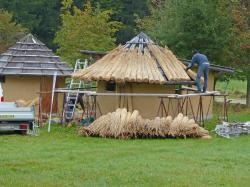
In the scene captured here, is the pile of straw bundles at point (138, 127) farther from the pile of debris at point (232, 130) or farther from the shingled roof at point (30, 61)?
the shingled roof at point (30, 61)

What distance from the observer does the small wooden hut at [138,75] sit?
2630 cm

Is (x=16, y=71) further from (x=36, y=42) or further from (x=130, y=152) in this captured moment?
(x=130, y=152)

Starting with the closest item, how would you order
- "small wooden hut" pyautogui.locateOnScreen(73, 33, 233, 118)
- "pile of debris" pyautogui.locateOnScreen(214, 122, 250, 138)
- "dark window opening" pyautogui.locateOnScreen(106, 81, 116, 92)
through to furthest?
1. "pile of debris" pyautogui.locateOnScreen(214, 122, 250, 138)
2. "small wooden hut" pyautogui.locateOnScreen(73, 33, 233, 118)
3. "dark window opening" pyautogui.locateOnScreen(106, 81, 116, 92)

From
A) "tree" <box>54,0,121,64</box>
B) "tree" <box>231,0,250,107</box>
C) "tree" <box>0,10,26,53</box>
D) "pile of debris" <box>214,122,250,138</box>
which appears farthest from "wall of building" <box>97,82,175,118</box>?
"tree" <box>0,10,26,53</box>

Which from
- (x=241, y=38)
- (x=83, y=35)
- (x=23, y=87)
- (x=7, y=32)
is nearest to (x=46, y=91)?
(x=23, y=87)

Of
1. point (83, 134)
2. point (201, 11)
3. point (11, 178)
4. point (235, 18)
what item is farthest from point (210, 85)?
point (11, 178)

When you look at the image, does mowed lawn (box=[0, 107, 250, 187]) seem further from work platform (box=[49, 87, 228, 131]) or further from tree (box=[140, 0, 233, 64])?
tree (box=[140, 0, 233, 64])

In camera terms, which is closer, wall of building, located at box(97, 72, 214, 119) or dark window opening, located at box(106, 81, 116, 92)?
wall of building, located at box(97, 72, 214, 119)

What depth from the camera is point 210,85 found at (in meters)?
34.6

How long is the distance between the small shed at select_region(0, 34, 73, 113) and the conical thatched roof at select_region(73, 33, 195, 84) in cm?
354

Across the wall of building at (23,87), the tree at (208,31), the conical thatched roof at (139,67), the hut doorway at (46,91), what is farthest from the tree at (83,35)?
the conical thatched roof at (139,67)

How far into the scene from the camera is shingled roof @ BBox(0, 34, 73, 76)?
99.7 feet

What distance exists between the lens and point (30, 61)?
3095 centimetres

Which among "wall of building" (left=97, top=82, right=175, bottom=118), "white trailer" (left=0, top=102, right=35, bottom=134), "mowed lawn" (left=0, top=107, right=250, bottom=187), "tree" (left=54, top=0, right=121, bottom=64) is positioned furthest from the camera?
"tree" (left=54, top=0, right=121, bottom=64)
